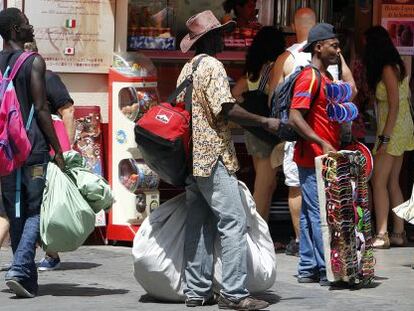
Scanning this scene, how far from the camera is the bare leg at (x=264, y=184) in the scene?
32.5 ft

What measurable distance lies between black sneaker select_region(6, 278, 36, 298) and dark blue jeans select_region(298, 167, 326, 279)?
193 centimetres

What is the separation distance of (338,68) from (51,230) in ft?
8.98

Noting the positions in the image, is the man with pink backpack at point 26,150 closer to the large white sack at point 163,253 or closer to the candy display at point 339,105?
the large white sack at point 163,253

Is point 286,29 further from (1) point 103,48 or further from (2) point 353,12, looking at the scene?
(1) point 103,48

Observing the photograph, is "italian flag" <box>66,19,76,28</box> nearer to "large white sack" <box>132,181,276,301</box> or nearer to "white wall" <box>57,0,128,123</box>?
"white wall" <box>57,0,128,123</box>

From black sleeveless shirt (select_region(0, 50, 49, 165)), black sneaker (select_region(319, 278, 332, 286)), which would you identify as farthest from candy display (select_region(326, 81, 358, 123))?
black sleeveless shirt (select_region(0, 50, 49, 165))

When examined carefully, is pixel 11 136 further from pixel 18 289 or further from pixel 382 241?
pixel 382 241

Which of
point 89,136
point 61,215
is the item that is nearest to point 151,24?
point 89,136

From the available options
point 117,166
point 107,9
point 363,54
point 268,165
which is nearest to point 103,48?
point 107,9

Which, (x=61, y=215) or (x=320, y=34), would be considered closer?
(x=61, y=215)

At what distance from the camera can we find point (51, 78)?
8.80 metres

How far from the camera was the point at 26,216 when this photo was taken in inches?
303

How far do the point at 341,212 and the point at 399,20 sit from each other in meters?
3.59

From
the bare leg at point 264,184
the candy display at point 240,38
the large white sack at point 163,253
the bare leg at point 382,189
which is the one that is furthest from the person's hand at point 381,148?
the large white sack at point 163,253
